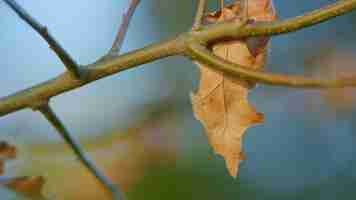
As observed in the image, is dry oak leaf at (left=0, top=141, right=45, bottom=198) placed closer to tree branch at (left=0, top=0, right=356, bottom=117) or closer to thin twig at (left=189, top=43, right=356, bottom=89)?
tree branch at (left=0, top=0, right=356, bottom=117)

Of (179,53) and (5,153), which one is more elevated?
(179,53)

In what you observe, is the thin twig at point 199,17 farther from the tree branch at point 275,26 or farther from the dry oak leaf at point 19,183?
the dry oak leaf at point 19,183

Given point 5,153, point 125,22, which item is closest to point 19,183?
→ point 5,153

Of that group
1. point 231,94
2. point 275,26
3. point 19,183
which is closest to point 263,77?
point 275,26

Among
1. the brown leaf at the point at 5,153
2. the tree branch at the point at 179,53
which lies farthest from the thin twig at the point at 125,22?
the brown leaf at the point at 5,153

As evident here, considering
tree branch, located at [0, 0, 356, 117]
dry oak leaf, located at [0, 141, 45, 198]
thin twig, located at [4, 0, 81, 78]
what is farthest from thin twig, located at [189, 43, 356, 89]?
dry oak leaf, located at [0, 141, 45, 198]

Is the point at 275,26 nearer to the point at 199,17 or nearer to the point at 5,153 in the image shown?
the point at 199,17

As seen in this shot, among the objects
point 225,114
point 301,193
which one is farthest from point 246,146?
point 225,114

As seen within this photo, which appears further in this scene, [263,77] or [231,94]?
[231,94]
